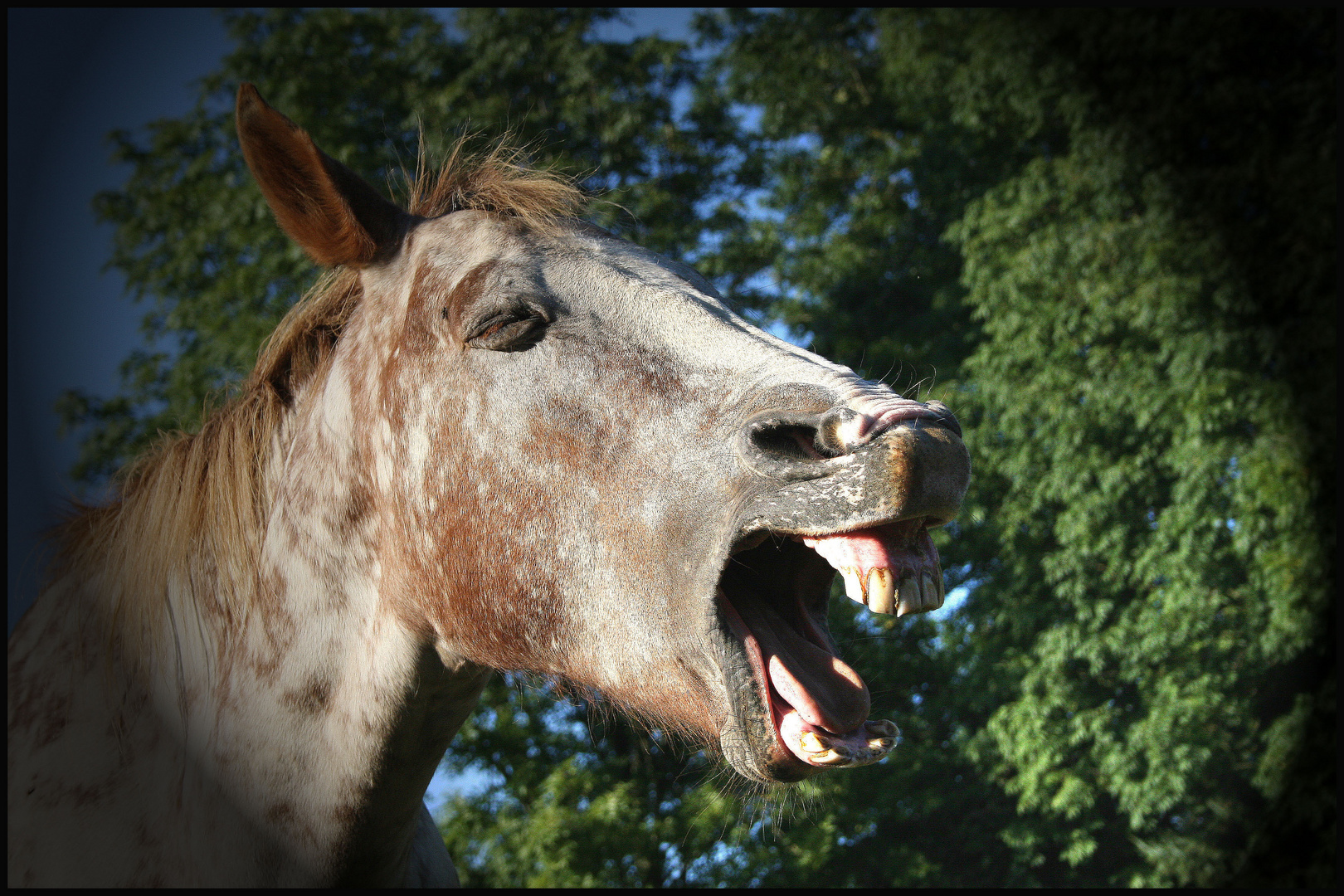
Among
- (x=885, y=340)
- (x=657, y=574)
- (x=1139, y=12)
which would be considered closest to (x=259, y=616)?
(x=657, y=574)

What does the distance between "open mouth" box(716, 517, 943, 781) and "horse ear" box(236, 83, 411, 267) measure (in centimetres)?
132

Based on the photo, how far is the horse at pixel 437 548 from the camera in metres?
1.36

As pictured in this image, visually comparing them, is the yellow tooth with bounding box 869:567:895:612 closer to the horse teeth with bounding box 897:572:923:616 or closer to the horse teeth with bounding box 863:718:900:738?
the horse teeth with bounding box 897:572:923:616

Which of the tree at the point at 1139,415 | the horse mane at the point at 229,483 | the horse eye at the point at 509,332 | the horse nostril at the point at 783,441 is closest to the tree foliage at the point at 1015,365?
the tree at the point at 1139,415

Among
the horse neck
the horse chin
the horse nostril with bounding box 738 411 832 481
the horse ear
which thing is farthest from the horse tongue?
the horse ear

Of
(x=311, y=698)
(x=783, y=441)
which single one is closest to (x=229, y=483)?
(x=311, y=698)

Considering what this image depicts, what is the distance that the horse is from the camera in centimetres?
136

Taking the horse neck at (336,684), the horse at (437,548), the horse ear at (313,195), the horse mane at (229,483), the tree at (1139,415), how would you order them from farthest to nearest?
the tree at (1139,415) < the horse mane at (229,483) < the horse ear at (313,195) < the horse neck at (336,684) < the horse at (437,548)

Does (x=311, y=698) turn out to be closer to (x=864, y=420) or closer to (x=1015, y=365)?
(x=864, y=420)

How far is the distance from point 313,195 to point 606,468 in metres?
1.07

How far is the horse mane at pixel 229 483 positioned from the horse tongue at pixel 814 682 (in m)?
1.18

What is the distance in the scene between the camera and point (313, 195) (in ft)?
6.68

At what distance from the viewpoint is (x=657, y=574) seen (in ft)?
5.00

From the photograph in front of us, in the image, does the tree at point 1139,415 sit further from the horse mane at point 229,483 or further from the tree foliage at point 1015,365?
the horse mane at point 229,483
